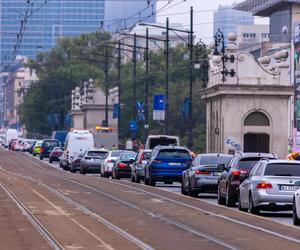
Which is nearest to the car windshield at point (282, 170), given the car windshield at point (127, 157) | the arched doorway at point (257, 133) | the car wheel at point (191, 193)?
the car wheel at point (191, 193)

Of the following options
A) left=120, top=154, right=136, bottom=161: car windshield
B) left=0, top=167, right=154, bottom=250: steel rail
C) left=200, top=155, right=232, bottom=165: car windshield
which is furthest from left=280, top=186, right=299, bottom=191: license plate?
left=120, top=154, right=136, bottom=161: car windshield

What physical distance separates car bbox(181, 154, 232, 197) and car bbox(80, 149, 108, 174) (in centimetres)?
2749

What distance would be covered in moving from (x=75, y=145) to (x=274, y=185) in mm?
48081

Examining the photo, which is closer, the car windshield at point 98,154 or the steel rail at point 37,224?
the steel rail at point 37,224

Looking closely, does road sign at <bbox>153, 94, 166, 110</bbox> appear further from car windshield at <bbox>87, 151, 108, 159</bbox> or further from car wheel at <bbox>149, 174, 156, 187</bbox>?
car wheel at <bbox>149, 174, 156, 187</bbox>

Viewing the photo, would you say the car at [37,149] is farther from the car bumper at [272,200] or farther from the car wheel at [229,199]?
the car bumper at [272,200]

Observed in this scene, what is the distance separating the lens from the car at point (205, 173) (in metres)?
38.2

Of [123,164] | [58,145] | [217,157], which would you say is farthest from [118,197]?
[58,145]

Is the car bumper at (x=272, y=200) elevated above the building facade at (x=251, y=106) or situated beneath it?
situated beneath

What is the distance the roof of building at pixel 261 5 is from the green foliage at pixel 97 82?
9.00m

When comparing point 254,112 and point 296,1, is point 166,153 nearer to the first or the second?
point 254,112

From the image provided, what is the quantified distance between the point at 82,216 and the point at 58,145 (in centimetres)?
7493

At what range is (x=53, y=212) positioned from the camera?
94.6ft

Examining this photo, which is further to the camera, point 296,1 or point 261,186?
point 296,1
